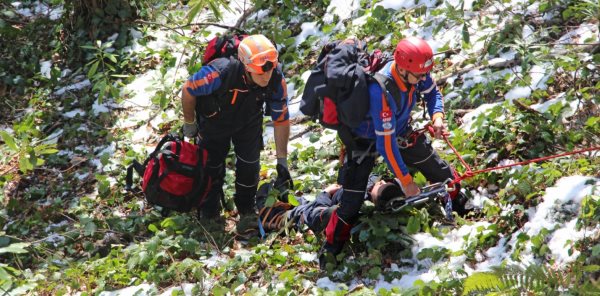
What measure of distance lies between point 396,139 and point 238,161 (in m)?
→ 2.16

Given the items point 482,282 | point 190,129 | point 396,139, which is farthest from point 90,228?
point 482,282

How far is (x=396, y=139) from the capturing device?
18.6 ft

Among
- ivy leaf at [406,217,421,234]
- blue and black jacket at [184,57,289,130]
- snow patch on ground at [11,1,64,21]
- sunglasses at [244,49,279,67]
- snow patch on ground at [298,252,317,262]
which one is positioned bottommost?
snow patch on ground at [298,252,317,262]

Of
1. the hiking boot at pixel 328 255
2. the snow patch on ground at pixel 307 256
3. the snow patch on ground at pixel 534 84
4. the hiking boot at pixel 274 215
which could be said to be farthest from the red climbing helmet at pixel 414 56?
the snow patch on ground at pixel 534 84

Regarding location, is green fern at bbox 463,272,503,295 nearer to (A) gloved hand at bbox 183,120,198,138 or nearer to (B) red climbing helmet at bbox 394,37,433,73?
(B) red climbing helmet at bbox 394,37,433,73

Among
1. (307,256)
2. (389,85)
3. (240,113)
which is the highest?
(389,85)

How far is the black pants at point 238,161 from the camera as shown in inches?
275

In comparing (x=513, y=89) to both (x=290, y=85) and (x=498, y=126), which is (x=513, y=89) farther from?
(x=290, y=85)

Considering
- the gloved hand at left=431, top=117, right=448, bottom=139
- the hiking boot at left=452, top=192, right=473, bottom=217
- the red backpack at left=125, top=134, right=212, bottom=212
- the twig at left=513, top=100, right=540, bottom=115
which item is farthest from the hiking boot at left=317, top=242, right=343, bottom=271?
the twig at left=513, top=100, right=540, bottom=115

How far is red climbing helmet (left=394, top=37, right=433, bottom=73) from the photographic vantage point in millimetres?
5336

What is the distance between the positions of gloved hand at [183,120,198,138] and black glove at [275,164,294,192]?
36.4 inches

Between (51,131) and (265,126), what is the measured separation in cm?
332

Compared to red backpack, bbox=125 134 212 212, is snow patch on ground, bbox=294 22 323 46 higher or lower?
higher

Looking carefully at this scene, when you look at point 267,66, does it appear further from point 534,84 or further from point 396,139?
point 534,84
